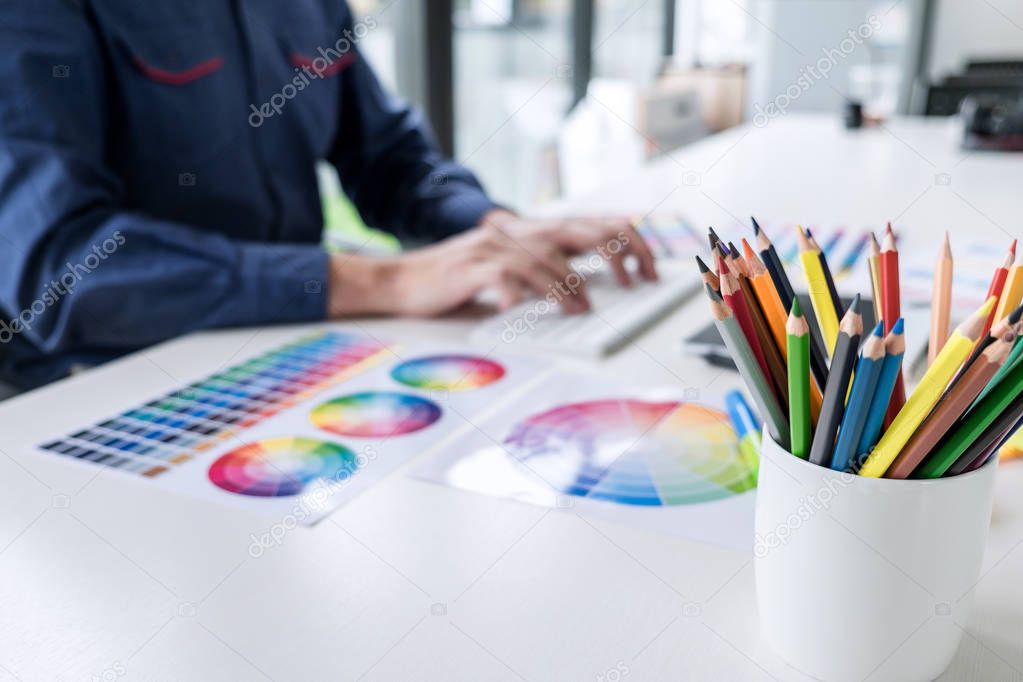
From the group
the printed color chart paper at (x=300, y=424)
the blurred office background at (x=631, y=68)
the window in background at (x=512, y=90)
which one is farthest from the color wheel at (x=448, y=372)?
the window in background at (x=512, y=90)

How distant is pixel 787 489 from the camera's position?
0.38m

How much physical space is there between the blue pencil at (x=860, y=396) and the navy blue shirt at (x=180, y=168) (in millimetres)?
614

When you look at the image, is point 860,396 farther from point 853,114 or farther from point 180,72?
point 853,114

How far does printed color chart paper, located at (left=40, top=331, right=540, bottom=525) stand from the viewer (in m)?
0.57

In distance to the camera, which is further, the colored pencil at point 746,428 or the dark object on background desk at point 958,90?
the dark object on background desk at point 958,90

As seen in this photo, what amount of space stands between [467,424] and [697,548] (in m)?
0.21

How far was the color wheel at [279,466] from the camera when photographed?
56 centimetres

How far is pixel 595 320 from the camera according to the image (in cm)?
85

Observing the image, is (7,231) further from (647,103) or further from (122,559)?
(647,103)

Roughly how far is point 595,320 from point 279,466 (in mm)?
367

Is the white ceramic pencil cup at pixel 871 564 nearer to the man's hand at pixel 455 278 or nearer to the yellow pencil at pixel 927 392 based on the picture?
the yellow pencil at pixel 927 392

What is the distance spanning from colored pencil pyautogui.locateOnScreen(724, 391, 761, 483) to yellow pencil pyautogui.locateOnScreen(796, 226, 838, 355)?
0.54 ft

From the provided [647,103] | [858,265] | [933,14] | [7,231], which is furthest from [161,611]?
[933,14]

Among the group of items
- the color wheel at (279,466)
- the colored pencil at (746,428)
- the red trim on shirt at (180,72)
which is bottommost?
the color wheel at (279,466)
